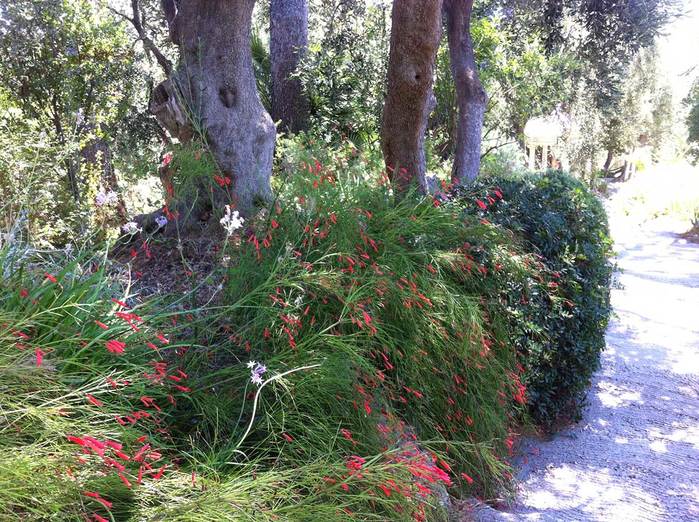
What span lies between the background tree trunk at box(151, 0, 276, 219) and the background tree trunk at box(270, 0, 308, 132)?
5.15 meters

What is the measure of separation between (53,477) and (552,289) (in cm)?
349

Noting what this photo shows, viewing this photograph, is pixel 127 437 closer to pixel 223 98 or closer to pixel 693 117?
pixel 223 98

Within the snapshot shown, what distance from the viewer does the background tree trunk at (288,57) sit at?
10.3m

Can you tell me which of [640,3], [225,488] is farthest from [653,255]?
[225,488]

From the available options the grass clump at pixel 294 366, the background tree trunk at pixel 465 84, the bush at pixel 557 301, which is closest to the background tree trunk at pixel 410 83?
the bush at pixel 557 301

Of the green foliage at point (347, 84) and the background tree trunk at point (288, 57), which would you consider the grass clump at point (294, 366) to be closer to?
the green foliage at point (347, 84)

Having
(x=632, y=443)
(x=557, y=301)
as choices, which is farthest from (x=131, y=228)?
(x=632, y=443)

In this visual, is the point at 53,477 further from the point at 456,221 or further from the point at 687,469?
the point at 687,469

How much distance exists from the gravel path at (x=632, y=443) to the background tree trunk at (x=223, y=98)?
2666 millimetres

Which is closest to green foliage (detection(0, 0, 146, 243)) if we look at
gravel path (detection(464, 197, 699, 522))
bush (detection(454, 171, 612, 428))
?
bush (detection(454, 171, 612, 428))

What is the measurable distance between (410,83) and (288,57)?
559 cm

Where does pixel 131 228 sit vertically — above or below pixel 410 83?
below

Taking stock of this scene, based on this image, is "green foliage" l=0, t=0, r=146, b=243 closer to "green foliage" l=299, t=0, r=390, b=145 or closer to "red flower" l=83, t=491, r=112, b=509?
"green foliage" l=299, t=0, r=390, b=145

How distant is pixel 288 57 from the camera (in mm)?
10430
